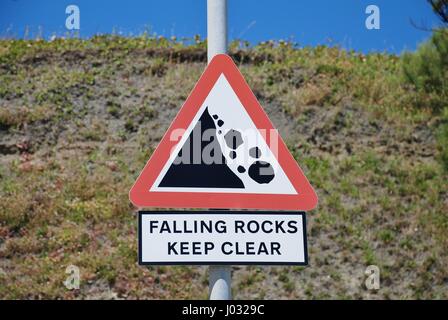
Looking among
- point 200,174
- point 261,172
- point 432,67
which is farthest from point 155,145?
point 200,174

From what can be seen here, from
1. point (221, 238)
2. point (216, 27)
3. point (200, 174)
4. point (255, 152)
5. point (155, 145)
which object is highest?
point (155, 145)

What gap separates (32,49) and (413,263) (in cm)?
837

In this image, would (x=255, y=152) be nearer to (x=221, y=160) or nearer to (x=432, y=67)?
(x=221, y=160)

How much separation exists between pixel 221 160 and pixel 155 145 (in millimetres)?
8483

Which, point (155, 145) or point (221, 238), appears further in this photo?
point (155, 145)

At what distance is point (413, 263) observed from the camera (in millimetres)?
10508

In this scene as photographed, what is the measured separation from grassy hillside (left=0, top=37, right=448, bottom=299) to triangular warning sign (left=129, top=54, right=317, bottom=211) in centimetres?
554

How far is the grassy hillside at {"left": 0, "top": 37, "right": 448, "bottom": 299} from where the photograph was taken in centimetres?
1005

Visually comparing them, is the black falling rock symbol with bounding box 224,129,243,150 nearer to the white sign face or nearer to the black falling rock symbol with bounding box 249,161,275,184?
the black falling rock symbol with bounding box 249,161,275,184

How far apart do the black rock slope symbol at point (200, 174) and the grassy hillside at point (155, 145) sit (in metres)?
5.57

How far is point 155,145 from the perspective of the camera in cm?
1256

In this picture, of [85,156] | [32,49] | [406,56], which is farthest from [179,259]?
[32,49]

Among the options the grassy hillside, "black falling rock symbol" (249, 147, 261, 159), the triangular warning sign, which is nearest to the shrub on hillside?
the grassy hillside

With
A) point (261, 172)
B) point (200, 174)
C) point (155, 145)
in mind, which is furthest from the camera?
point (155, 145)
